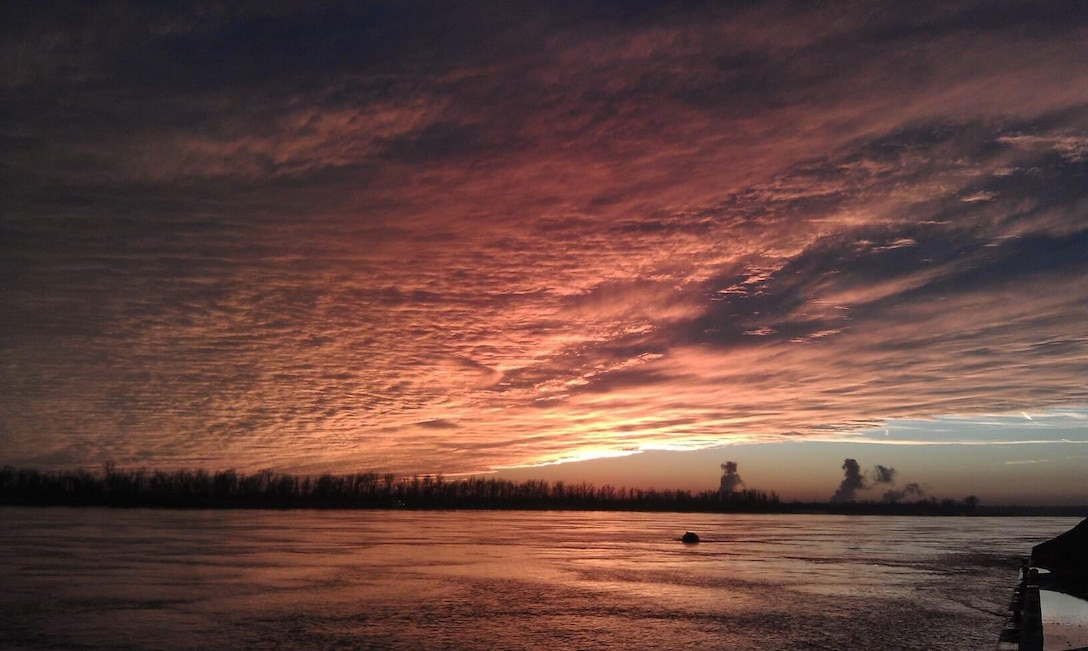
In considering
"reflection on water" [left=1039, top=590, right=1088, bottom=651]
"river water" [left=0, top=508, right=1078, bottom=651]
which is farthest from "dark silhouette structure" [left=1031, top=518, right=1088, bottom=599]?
"reflection on water" [left=1039, top=590, right=1088, bottom=651]

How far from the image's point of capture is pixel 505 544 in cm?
6688

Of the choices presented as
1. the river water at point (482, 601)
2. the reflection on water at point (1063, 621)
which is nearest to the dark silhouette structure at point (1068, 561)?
the river water at point (482, 601)

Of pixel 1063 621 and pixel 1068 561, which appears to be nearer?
pixel 1063 621

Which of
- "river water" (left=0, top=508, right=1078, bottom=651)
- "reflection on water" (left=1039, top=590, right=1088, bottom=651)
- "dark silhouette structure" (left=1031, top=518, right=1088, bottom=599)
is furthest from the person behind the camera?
"dark silhouette structure" (left=1031, top=518, right=1088, bottom=599)

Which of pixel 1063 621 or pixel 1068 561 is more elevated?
pixel 1063 621

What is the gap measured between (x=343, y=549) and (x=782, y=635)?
39.4 meters

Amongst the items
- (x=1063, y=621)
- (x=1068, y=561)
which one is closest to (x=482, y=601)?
(x=1063, y=621)

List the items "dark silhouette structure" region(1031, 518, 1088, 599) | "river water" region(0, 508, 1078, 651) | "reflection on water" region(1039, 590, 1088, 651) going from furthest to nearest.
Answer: "dark silhouette structure" region(1031, 518, 1088, 599) → "reflection on water" region(1039, 590, 1088, 651) → "river water" region(0, 508, 1078, 651)

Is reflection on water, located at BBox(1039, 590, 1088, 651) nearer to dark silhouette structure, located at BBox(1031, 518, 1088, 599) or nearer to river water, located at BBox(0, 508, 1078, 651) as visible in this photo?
river water, located at BBox(0, 508, 1078, 651)

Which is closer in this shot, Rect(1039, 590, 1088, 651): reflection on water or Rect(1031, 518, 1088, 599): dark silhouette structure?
Rect(1039, 590, 1088, 651): reflection on water

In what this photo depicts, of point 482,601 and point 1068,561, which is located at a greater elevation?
point 482,601

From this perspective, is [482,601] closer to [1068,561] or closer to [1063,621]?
[1063,621]

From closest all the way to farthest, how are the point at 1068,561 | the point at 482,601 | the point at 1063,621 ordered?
1. the point at 1063,621
2. the point at 482,601
3. the point at 1068,561

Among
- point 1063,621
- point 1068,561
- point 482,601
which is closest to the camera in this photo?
point 1063,621
